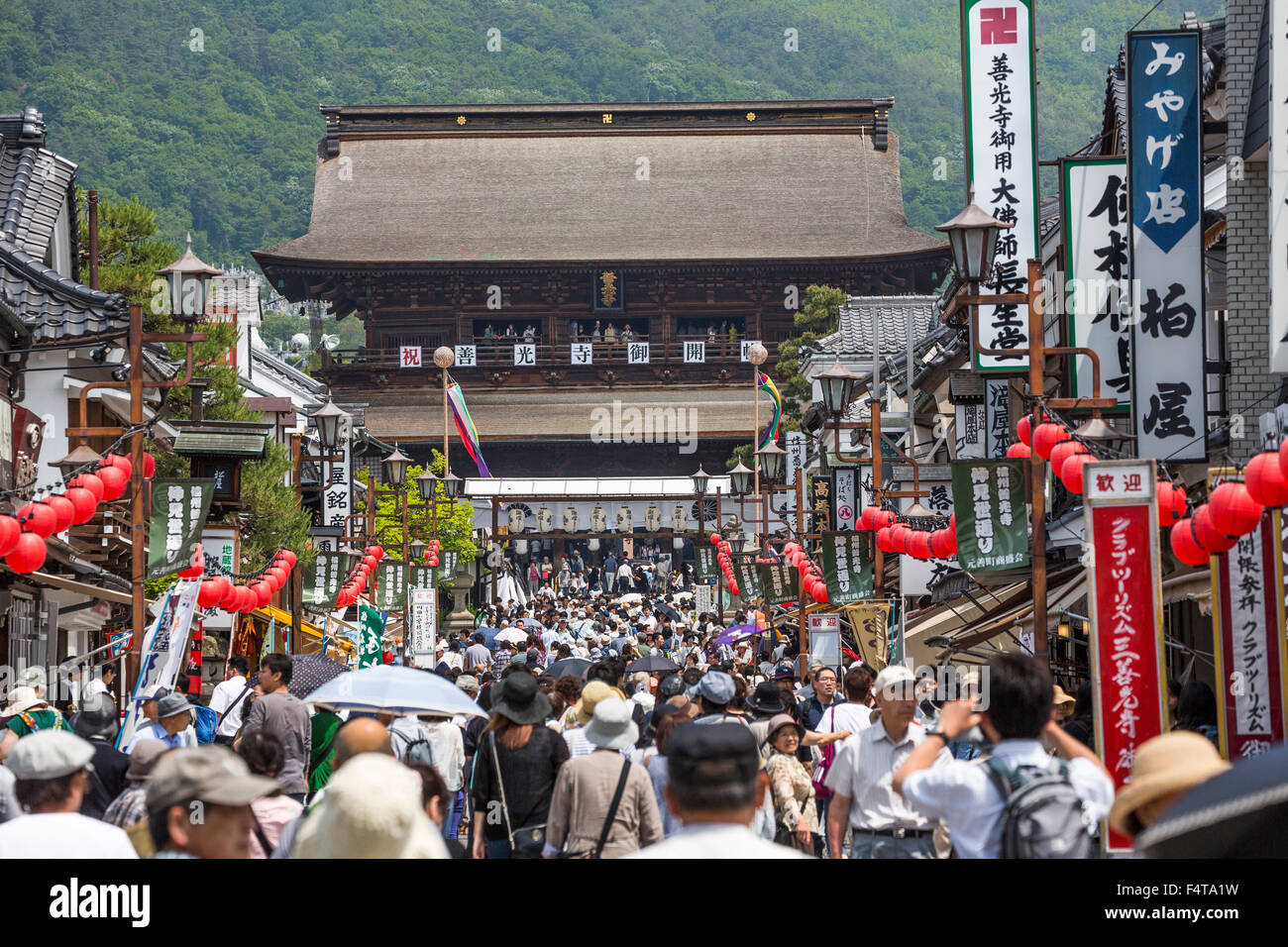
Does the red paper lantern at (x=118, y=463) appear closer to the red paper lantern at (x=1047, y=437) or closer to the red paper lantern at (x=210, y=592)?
the red paper lantern at (x=210, y=592)

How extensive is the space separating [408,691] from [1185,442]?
6217 millimetres

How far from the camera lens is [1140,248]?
11352 millimetres

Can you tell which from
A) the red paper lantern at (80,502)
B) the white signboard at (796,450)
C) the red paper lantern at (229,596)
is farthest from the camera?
the white signboard at (796,450)

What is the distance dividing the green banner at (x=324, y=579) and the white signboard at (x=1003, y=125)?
10.7 meters

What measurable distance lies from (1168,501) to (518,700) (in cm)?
414

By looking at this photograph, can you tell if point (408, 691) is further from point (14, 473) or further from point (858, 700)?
point (14, 473)

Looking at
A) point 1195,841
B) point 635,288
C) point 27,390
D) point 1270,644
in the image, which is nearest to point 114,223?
point 27,390

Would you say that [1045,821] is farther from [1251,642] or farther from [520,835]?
[1251,642]

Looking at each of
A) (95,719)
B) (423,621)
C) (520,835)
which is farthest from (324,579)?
(520,835)

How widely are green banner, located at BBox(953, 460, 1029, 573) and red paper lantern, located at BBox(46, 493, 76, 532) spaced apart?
6452mm

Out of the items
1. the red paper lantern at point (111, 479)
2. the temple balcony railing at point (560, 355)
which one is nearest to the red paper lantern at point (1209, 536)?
the red paper lantern at point (111, 479)

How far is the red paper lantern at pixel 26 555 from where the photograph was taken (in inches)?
404

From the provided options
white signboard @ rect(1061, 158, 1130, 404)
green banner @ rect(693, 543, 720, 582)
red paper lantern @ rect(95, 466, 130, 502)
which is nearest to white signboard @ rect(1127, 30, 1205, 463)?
white signboard @ rect(1061, 158, 1130, 404)

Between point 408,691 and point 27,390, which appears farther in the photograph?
point 27,390
